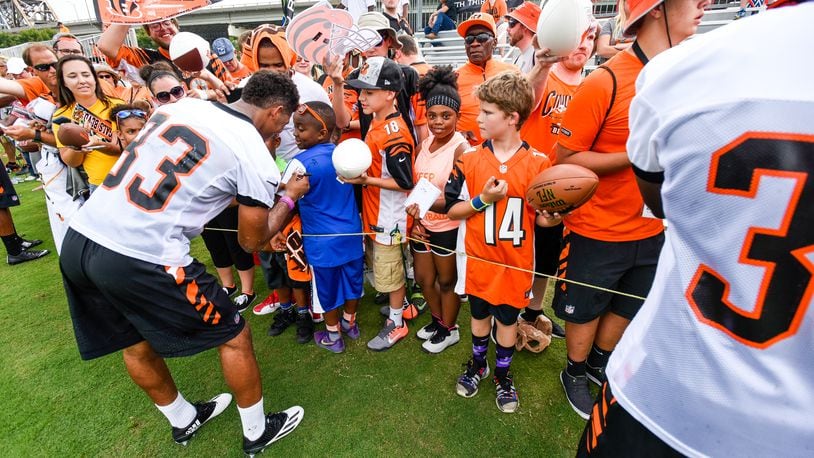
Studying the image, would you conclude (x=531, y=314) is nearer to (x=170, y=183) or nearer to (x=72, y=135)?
(x=170, y=183)

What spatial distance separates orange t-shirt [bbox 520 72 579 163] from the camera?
2.91 metres

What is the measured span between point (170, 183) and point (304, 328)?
1.96 m

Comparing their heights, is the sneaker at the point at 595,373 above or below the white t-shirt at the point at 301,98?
below

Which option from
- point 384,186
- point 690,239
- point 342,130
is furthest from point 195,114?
point 690,239

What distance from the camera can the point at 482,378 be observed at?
2.92 metres

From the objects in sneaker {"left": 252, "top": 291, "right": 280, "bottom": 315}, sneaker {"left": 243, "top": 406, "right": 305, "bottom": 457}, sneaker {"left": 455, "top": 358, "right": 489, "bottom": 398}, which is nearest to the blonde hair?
sneaker {"left": 455, "top": 358, "right": 489, "bottom": 398}

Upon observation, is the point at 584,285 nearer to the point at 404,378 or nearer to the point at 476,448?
the point at 476,448

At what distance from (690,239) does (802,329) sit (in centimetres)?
26

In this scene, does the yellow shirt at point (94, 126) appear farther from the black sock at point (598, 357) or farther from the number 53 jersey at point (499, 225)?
the black sock at point (598, 357)

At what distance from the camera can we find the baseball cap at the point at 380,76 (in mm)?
2932

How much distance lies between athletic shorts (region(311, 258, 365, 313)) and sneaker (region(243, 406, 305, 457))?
80 cm

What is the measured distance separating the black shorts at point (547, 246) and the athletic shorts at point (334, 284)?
1.46 m

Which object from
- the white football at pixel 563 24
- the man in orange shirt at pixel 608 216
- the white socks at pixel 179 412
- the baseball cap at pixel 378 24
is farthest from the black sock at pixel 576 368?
the baseball cap at pixel 378 24

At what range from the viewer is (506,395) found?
268 centimetres
